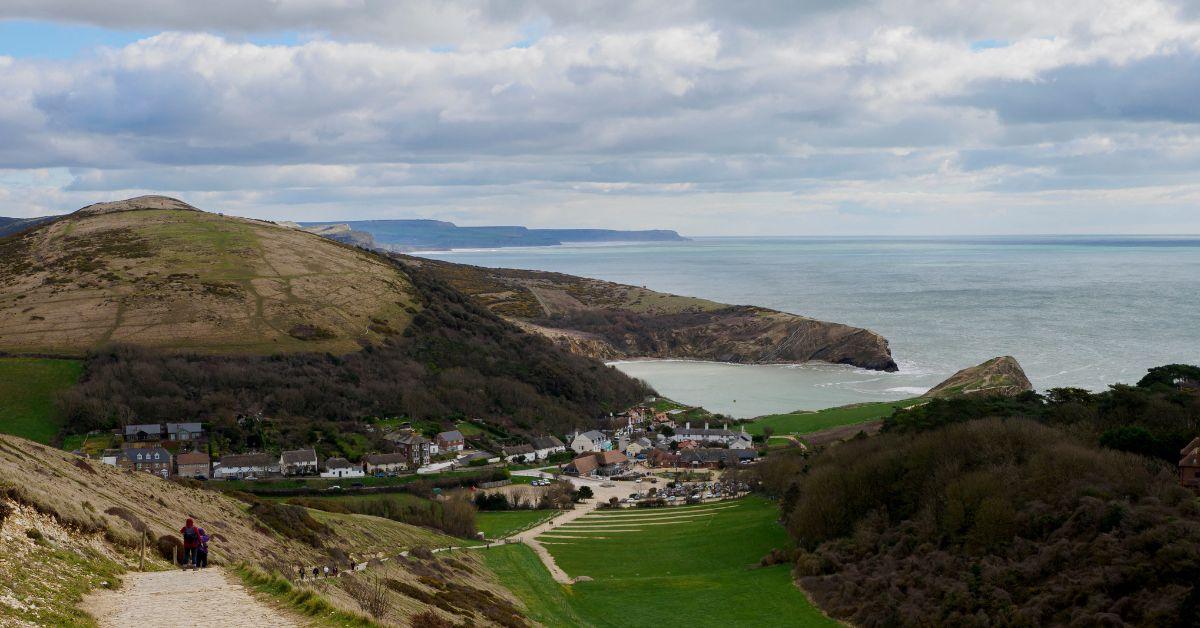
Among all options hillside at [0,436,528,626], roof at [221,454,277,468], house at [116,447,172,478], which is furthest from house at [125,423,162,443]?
hillside at [0,436,528,626]

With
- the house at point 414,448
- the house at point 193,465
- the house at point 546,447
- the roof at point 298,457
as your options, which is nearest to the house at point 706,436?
the house at point 546,447

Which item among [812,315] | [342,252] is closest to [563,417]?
[342,252]

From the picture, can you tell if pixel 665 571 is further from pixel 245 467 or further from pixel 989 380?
pixel 989 380

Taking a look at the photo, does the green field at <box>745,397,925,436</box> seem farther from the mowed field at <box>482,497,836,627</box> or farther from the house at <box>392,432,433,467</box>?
the house at <box>392,432,433,467</box>

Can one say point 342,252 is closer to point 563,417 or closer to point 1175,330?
point 563,417

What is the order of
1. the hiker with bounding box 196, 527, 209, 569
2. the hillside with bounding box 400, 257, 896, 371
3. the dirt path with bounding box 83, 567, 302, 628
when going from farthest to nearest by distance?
the hillside with bounding box 400, 257, 896, 371
the hiker with bounding box 196, 527, 209, 569
the dirt path with bounding box 83, 567, 302, 628

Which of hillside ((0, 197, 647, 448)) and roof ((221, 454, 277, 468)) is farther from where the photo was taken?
hillside ((0, 197, 647, 448))
